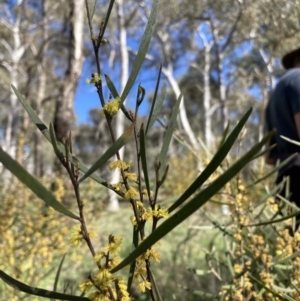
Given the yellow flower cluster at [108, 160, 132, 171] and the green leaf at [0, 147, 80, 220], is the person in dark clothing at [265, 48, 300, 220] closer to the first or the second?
the yellow flower cluster at [108, 160, 132, 171]

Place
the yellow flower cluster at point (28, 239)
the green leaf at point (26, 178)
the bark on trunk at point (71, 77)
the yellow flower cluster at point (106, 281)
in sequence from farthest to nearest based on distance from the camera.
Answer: the bark on trunk at point (71, 77) < the yellow flower cluster at point (28, 239) < the yellow flower cluster at point (106, 281) < the green leaf at point (26, 178)

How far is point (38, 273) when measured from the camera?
1.63 m

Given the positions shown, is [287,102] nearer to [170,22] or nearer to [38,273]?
[38,273]

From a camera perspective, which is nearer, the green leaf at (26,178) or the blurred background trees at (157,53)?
the green leaf at (26,178)

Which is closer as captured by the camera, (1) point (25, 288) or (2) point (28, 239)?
(1) point (25, 288)

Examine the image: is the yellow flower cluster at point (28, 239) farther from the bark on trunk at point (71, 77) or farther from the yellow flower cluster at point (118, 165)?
the bark on trunk at point (71, 77)

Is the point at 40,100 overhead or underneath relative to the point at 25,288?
overhead

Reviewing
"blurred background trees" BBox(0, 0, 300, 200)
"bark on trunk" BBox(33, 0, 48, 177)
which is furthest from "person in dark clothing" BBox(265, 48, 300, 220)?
"bark on trunk" BBox(33, 0, 48, 177)

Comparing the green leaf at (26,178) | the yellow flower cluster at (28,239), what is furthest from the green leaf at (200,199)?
the yellow flower cluster at (28,239)

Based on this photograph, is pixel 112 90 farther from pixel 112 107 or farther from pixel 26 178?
pixel 26 178

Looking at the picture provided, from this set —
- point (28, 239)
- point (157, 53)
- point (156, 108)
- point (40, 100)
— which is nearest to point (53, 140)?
point (156, 108)

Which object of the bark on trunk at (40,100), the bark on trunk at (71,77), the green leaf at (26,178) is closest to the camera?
the green leaf at (26,178)

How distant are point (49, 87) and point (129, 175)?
15.2m

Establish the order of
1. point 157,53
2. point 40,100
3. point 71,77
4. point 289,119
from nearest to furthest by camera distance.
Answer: point 289,119 → point 71,77 → point 40,100 → point 157,53
